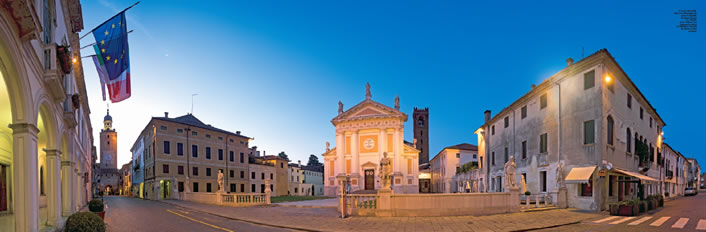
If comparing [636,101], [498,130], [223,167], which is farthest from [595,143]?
[223,167]

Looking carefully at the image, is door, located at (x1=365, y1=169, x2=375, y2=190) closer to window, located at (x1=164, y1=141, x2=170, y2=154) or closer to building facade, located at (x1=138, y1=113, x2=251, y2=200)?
building facade, located at (x1=138, y1=113, x2=251, y2=200)

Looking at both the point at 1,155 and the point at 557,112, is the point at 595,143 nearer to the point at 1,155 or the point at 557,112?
the point at 557,112

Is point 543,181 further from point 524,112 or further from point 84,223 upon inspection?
point 84,223

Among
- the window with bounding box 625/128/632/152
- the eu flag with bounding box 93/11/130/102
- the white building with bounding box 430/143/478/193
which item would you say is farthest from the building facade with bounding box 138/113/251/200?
the window with bounding box 625/128/632/152

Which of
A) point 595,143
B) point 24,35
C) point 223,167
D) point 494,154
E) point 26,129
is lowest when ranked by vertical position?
point 223,167

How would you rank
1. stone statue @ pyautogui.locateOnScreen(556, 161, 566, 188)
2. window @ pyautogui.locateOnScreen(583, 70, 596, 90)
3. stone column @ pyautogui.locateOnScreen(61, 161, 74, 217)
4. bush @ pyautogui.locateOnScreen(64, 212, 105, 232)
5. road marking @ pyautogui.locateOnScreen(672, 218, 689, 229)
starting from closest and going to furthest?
bush @ pyautogui.locateOnScreen(64, 212, 105, 232), road marking @ pyautogui.locateOnScreen(672, 218, 689, 229), stone column @ pyautogui.locateOnScreen(61, 161, 74, 217), window @ pyautogui.locateOnScreen(583, 70, 596, 90), stone statue @ pyautogui.locateOnScreen(556, 161, 566, 188)

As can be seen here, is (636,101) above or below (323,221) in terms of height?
above

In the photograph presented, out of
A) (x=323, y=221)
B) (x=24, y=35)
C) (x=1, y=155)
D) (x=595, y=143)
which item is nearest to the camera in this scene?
(x=24, y=35)

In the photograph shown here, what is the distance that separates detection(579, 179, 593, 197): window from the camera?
68.7 feet

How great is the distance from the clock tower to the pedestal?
11513cm

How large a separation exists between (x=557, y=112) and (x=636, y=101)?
26.0 feet

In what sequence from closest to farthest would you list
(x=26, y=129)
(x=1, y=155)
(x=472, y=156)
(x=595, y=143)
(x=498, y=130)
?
(x=26, y=129) < (x=1, y=155) < (x=595, y=143) < (x=498, y=130) < (x=472, y=156)

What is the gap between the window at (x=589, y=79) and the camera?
70.2 feet

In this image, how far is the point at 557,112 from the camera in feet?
80.2
